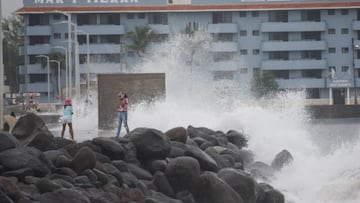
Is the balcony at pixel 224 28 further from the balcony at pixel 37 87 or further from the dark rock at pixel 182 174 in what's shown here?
the dark rock at pixel 182 174

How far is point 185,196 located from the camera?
14.9 meters

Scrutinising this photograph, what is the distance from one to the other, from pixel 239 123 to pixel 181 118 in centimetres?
267

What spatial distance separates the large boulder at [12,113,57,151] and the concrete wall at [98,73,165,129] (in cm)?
1578

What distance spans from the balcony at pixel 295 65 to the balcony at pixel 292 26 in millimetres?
3431

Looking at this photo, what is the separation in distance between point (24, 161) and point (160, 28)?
73.2m

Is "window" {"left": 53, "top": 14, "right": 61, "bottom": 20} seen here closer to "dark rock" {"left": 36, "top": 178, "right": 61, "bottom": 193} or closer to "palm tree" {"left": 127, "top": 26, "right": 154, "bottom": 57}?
"palm tree" {"left": 127, "top": 26, "right": 154, "bottom": 57}

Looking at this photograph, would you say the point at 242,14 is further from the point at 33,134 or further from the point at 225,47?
the point at 33,134

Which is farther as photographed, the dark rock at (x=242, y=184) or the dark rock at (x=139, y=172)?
the dark rock at (x=139, y=172)

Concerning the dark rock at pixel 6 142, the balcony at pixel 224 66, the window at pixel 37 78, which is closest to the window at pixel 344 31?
the balcony at pixel 224 66

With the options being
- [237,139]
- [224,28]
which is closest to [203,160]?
[237,139]

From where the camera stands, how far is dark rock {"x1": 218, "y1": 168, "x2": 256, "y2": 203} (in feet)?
51.8

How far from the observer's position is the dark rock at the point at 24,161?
13348 millimetres

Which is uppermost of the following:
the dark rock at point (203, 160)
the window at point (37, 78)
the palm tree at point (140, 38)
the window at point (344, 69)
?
the palm tree at point (140, 38)

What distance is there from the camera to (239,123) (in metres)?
35.0
